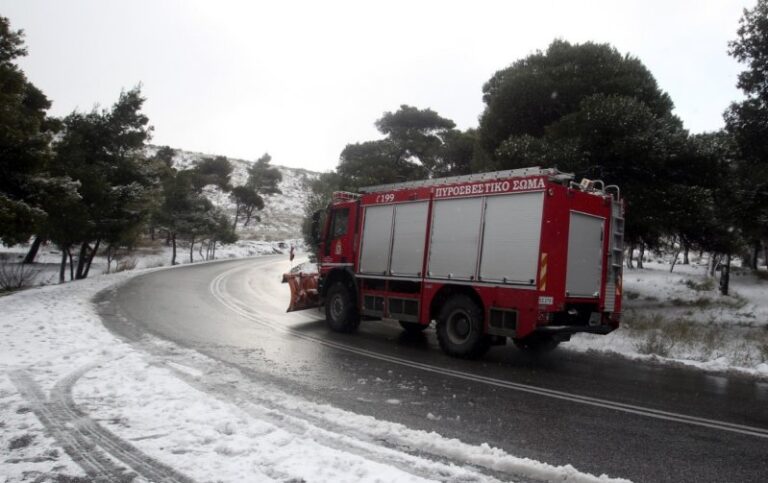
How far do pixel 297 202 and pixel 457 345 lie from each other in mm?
95123

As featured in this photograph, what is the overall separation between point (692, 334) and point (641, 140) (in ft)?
20.1

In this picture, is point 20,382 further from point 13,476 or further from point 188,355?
point 13,476

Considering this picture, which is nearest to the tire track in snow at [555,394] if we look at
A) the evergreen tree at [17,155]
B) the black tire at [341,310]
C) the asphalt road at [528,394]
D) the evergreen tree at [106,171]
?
the asphalt road at [528,394]

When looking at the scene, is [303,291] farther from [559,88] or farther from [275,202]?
[275,202]

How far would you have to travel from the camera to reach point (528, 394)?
617 cm

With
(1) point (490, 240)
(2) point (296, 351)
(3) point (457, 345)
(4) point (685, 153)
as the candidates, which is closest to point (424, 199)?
(1) point (490, 240)

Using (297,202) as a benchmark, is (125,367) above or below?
below

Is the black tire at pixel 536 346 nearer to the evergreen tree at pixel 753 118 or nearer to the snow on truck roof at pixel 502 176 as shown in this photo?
the snow on truck roof at pixel 502 176

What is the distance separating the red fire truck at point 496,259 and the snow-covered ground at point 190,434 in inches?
145

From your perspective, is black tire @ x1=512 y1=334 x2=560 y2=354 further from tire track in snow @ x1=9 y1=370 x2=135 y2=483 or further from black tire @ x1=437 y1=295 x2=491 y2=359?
tire track in snow @ x1=9 y1=370 x2=135 y2=483

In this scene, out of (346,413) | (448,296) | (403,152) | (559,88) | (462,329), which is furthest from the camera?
(403,152)

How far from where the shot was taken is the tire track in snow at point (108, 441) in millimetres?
3521

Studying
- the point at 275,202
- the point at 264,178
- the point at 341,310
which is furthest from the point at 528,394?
the point at 264,178

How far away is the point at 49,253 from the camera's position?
38.6m
